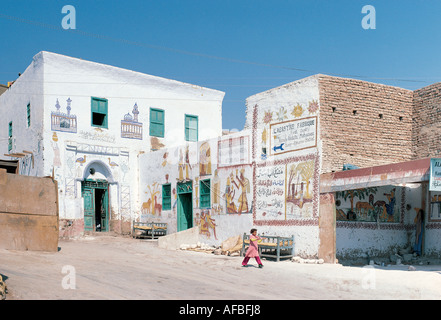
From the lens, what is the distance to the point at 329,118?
49.2 ft

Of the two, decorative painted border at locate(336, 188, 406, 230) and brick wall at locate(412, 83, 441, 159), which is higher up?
brick wall at locate(412, 83, 441, 159)

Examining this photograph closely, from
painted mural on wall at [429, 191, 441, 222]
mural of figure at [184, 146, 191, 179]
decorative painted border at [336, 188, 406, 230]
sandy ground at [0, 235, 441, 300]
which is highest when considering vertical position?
mural of figure at [184, 146, 191, 179]

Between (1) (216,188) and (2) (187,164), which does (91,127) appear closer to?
(2) (187,164)

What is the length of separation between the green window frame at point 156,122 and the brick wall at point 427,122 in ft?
38.9

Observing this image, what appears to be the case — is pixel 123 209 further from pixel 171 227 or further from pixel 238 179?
pixel 238 179

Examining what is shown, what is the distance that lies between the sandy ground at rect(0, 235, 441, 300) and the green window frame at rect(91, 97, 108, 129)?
845 centimetres

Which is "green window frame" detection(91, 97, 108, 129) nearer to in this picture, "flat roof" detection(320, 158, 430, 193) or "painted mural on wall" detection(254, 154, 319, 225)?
"painted mural on wall" detection(254, 154, 319, 225)

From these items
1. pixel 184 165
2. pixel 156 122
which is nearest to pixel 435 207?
pixel 184 165

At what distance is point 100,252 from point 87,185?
7.01 m

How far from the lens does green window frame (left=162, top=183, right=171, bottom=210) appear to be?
2123 centimetres

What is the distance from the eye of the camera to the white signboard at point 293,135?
49.3 ft

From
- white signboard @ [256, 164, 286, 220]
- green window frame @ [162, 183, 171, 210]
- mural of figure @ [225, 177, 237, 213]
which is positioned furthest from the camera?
green window frame @ [162, 183, 171, 210]

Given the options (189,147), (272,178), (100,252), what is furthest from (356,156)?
(100,252)

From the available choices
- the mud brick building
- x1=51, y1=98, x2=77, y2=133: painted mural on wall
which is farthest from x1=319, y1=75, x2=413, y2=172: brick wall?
x1=51, y1=98, x2=77, y2=133: painted mural on wall
